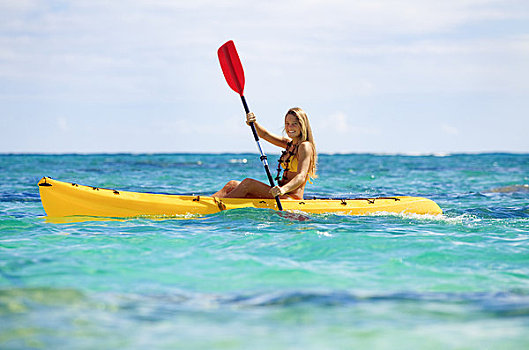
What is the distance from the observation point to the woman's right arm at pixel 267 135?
23.3ft

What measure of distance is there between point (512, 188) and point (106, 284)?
489 inches

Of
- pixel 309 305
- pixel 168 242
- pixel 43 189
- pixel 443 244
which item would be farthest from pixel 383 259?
pixel 43 189

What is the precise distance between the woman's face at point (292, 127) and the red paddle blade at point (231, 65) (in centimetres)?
133

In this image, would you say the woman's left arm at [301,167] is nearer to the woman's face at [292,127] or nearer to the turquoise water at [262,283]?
the woman's face at [292,127]

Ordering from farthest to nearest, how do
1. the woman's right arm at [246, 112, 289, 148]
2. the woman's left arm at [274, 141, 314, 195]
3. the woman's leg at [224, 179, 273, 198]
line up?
the woman's right arm at [246, 112, 289, 148] → the woman's leg at [224, 179, 273, 198] → the woman's left arm at [274, 141, 314, 195]

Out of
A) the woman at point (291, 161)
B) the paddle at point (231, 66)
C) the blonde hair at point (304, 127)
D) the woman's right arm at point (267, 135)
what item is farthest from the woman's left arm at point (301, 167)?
the paddle at point (231, 66)

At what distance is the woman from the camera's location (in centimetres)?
665

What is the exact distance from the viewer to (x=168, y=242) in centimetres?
552

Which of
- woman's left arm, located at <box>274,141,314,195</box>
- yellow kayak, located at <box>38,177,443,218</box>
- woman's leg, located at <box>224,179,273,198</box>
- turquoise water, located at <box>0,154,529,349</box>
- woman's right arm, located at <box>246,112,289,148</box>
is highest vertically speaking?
woman's right arm, located at <box>246,112,289,148</box>

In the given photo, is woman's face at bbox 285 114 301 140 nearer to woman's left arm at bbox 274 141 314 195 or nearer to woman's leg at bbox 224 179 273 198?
woman's left arm at bbox 274 141 314 195

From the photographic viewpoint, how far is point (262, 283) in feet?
13.5

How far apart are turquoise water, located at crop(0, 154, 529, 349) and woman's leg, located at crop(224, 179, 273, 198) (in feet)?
1.01

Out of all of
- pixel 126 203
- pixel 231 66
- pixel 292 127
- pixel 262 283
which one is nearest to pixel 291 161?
pixel 292 127

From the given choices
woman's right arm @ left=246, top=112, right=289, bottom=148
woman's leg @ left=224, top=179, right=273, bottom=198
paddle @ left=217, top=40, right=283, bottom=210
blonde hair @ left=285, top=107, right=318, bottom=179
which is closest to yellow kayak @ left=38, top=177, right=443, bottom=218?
woman's leg @ left=224, top=179, right=273, bottom=198
